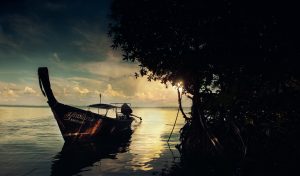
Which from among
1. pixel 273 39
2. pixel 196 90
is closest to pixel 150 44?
pixel 273 39

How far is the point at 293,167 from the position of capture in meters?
15.0

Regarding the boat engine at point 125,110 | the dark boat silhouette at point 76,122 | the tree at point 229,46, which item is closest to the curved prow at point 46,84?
the dark boat silhouette at point 76,122

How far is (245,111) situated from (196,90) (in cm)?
748

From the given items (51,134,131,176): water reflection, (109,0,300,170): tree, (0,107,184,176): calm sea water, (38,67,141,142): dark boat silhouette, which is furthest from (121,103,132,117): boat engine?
(109,0,300,170): tree

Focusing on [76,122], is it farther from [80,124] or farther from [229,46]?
[229,46]

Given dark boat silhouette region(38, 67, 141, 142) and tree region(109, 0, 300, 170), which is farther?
dark boat silhouette region(38, 67, 141, 142)

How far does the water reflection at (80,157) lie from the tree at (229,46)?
783 centimetres

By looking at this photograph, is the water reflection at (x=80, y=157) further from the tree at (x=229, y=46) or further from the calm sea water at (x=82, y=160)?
the tree at (x=229, y=46)

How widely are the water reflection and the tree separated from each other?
25.7ft

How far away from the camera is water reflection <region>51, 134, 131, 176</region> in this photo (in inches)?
719

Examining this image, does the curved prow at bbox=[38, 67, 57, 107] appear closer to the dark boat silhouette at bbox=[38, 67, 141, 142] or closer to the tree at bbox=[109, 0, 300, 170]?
the dark boat silhouette at bbox=[38, 67, 141, 142]

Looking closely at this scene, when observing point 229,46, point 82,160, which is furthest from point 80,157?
point 229,46

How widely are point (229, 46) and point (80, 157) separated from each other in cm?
1553

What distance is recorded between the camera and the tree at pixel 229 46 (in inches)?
379
